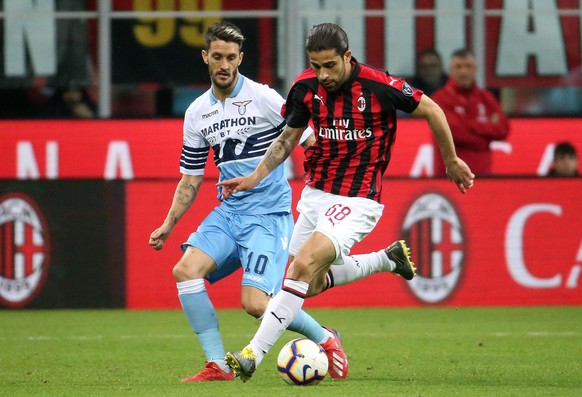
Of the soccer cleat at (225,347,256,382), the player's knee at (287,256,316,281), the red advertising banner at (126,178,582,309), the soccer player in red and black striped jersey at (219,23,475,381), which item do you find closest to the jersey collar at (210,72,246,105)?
the soccer player in red and black striped jersey at (219,23,475,381)

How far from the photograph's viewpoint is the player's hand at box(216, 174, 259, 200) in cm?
724

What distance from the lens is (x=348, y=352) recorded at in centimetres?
901

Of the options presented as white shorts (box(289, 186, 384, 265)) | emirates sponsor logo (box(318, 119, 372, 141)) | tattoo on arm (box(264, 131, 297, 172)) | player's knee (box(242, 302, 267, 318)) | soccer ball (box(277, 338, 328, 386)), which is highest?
emirates sponsor logo (box(318, 119, 372, 141))

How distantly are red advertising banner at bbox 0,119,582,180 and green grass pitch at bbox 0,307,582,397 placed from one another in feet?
9.29

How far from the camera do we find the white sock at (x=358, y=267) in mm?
7961

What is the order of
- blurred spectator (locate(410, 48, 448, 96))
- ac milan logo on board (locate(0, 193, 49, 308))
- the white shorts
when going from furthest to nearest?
blurred spectator (locate(410, 48, 448, 96))
ac milan logo on board (locate(0, 193, 49, 308))
the white shorts

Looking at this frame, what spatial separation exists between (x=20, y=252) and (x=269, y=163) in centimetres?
505

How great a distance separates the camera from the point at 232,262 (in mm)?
7750

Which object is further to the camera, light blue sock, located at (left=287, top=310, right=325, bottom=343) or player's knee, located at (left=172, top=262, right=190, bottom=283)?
light blue sock, located at (left=287, top=310, right=325, bottom=343)

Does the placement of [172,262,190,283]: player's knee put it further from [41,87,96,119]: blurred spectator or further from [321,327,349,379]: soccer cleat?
[41,87,96,119]: blurred spectator

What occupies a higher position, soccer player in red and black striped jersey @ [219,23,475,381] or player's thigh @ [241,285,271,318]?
soccer player in red and black striped jersey @ [219,23,475,381]

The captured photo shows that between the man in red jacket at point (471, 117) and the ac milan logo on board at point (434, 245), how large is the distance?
1.09 metres

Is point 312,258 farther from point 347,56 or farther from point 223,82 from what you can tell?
point 223,82

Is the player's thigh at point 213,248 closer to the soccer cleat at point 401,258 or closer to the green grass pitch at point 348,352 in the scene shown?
the green grass pitch at point 348,352
